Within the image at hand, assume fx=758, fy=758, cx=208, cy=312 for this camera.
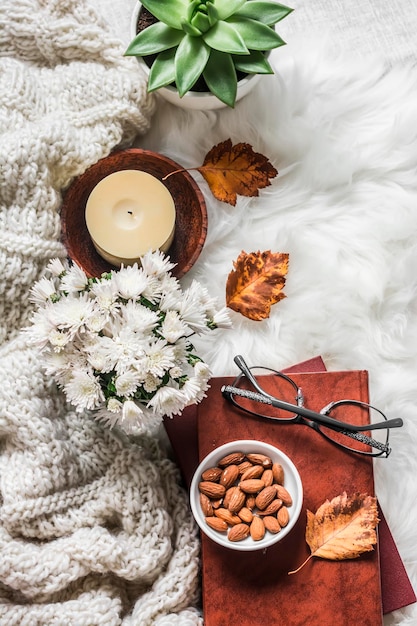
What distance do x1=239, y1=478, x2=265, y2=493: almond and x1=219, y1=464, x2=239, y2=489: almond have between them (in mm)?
12

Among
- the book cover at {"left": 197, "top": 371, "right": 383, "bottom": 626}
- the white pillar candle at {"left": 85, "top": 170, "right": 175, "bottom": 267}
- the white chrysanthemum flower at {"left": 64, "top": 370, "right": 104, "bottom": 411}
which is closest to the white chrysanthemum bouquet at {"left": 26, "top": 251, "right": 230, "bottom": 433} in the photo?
the white chrysanthemum flower at {"left": 64, "top": 370, "right": 104, "bottom": 411}

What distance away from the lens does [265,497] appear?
0.88 metres

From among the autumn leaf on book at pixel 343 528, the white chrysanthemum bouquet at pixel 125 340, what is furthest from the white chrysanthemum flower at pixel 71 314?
the autumn leaf on book at pixel 343 528

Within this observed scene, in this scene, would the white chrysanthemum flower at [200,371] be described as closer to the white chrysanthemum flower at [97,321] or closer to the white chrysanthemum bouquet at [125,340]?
the white chrysanthemum bouquet at [125,340]

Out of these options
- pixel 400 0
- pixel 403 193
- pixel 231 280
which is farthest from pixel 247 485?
pixel 400 0

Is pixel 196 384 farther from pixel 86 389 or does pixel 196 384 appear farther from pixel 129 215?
pixel 129 215

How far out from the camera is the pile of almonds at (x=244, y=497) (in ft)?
2.86

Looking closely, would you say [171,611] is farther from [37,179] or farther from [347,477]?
[37,179]

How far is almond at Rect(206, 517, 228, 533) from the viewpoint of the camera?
0.88 m

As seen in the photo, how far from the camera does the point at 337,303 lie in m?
0.98

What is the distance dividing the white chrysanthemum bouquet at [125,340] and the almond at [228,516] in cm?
15

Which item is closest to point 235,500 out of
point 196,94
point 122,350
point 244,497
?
point 244,497

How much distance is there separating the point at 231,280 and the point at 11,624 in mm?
491

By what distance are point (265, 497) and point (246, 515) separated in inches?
1.2
